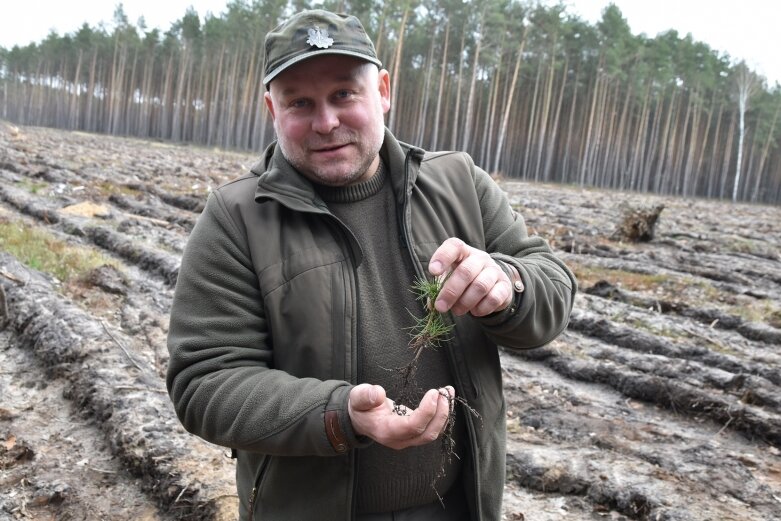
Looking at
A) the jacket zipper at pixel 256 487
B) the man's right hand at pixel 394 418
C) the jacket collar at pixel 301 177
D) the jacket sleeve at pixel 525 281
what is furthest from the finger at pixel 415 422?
the jacket collar at pixel 301 177

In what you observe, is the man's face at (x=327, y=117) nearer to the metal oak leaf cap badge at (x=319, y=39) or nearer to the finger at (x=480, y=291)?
the metal oak leaf cap badge at (x=319, y=39)

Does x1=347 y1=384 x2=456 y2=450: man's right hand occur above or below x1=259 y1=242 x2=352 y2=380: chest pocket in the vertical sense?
below

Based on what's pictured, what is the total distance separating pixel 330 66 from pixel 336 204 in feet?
1.32

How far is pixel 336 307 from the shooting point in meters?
1.76

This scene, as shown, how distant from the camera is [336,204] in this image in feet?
6.33

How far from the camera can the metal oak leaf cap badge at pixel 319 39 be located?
1.76 m

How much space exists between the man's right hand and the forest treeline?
3701cm

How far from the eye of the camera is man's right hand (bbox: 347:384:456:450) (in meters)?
1.46

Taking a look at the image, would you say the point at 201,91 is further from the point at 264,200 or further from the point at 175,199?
the point at 264,200

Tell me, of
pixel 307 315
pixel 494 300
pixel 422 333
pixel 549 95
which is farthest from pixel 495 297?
pixel 549 95

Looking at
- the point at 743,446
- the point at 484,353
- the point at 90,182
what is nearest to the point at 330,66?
the point at 484,353

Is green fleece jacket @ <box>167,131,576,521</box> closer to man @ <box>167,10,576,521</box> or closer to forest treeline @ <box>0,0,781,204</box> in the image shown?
man @ <box>167,10,576,521</box>

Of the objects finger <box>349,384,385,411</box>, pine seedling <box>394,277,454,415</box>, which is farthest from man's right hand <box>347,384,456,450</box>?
pine seedling <box>394,277,454,415</box>

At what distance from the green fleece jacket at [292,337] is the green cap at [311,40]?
291mm
